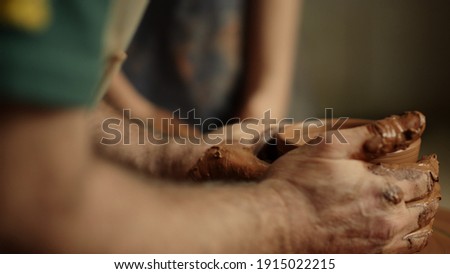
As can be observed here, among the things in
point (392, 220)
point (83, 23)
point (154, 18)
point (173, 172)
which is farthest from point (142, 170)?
point (83, 23)

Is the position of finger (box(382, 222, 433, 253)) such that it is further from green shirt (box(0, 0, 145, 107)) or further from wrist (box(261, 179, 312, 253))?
green shirt (box(0, 0, 145, 107))

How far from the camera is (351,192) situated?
868 mm

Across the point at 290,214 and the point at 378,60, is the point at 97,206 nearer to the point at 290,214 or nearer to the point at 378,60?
the point at 290,214

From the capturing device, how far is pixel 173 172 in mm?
1113

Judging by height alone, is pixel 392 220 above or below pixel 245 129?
below

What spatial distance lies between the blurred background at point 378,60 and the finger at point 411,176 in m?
0.23

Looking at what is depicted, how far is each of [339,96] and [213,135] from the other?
308mm

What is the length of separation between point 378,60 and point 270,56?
10.4 inches

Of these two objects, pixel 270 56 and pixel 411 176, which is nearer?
pixel 411 176

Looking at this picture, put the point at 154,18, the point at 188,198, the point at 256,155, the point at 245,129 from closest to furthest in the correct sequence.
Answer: the point at 188,198 → the point at 256,155 → the point at 245,129 → the point at 154,18

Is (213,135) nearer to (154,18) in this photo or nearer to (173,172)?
(173,172)

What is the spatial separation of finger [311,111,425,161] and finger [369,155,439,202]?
31mm

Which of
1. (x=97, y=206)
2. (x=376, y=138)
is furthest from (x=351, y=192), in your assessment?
(x=97, y=206)

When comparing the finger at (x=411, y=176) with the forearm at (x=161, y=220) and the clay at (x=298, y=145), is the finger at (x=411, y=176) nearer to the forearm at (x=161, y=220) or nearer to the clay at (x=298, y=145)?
the clay at (x=298, y=145)
